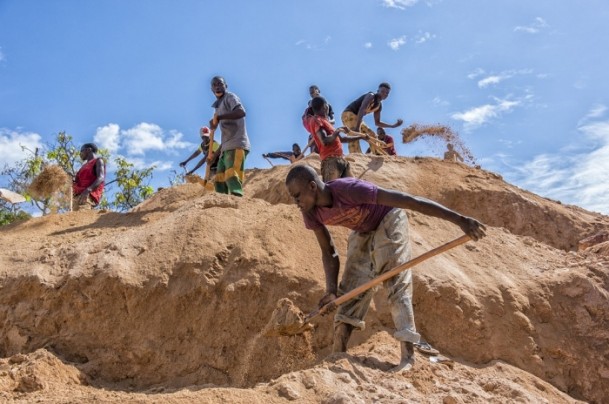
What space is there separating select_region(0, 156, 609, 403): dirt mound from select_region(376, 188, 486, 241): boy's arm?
2.78 feet

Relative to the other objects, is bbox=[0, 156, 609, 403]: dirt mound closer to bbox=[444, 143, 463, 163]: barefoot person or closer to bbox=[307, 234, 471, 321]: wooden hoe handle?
bbox=[307, 234, 471, 321]: wooden hoe handle

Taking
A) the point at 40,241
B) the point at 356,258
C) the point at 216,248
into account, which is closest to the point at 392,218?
the point at 356,258

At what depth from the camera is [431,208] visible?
3.48 m

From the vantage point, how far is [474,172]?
8945mm

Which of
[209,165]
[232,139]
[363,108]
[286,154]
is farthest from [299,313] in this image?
[286,154]

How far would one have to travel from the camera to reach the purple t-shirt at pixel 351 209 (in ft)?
11.9

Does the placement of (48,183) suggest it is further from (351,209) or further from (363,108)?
(351,209)

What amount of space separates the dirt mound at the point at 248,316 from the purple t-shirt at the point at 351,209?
0.80 metres

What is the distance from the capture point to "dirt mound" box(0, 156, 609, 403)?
4.05 metres

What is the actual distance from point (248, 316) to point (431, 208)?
167 centimetres

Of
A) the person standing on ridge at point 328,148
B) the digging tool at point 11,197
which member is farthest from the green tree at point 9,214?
the person standing on ridge at point 328,148

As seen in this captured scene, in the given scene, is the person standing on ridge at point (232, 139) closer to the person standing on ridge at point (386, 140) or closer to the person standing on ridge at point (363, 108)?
the person standing on ridge at point (363, 108)

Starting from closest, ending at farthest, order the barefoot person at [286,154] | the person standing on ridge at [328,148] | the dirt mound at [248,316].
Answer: the dirt mound at [248,316] → the person standing on ridge at [328,148] → the barefoot person at [286,154]

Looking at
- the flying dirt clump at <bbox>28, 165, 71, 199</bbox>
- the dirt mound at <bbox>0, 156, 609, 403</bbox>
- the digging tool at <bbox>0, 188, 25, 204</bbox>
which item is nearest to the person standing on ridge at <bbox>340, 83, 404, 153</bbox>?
the dirt mound at <bbox>0, 156, 609, 403</bbox>
